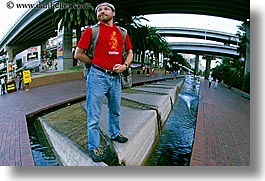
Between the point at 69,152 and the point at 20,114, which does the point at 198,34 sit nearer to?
the point at 69,152

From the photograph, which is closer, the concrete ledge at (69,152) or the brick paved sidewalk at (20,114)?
the concrete ledge at (69,152)

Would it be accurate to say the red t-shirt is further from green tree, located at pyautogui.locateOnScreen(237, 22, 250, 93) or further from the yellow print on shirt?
green tree, located at pyautogui.locateOnScreen(237, 22, 250, 93)

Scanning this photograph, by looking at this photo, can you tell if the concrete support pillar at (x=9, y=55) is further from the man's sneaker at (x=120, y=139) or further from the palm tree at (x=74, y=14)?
the man's sneaker at (x=120, y=139)

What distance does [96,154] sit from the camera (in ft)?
6.24

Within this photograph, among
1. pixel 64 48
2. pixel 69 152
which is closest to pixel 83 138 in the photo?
pixel 69 152

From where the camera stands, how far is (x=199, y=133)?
2822 mm

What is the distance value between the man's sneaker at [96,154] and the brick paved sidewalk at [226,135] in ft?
3.29

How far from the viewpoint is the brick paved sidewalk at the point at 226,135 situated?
2.37 metres

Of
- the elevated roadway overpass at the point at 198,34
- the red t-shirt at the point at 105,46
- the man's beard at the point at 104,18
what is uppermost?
the elevated roadway overpass at the point at 198,34

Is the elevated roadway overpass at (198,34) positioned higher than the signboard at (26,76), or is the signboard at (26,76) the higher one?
the elevated roadway overpass at (198,34)

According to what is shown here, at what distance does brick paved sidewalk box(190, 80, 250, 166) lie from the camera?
2.37 metres

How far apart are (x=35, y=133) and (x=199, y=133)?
2086 mm

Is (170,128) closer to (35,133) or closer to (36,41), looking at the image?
(35,133)

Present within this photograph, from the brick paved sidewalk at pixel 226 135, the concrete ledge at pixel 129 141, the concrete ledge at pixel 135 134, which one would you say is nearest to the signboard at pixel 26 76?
the concrete ledge at pixel 129 141
